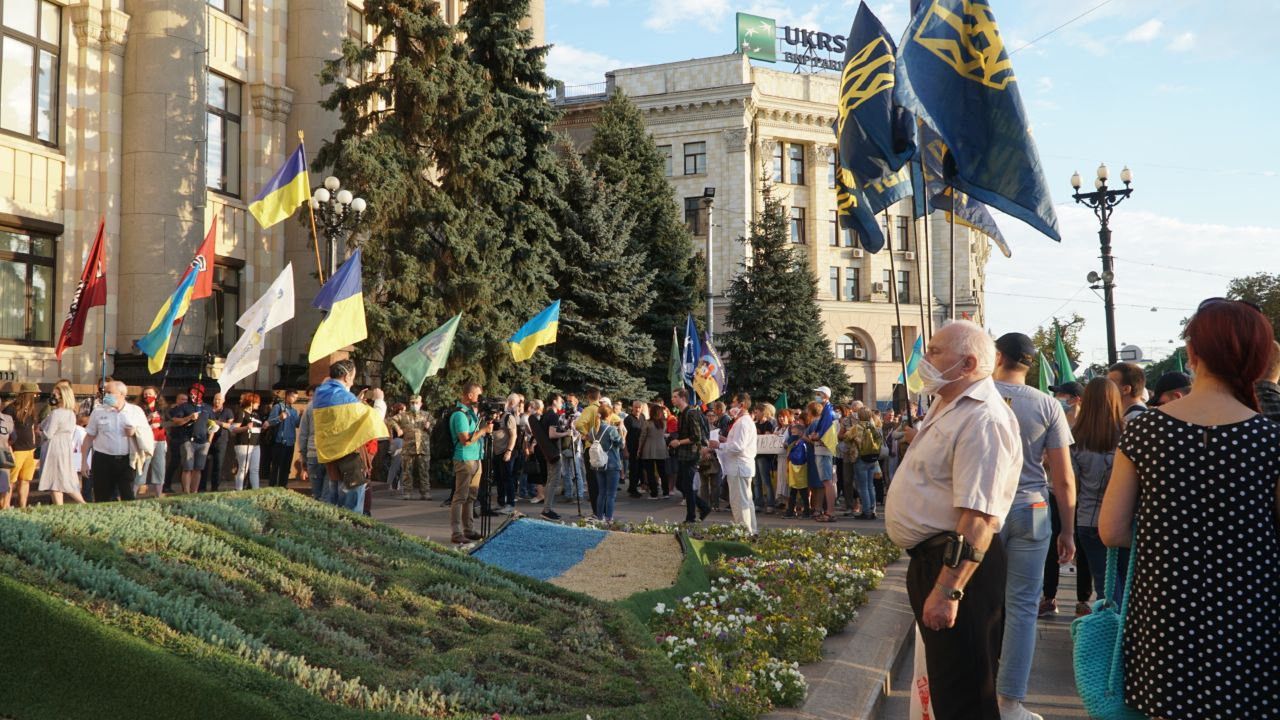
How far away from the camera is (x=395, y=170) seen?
2388cm

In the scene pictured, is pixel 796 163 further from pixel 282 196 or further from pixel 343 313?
pixel 343 313

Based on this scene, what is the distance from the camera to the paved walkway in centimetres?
613

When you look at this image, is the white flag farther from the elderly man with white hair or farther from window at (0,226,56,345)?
the elderly man with white hair

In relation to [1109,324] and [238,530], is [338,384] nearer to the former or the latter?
[238,530]

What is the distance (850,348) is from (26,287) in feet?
162

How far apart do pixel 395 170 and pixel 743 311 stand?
24581 mm

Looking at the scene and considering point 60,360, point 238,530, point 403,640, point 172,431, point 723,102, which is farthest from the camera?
point 723,102

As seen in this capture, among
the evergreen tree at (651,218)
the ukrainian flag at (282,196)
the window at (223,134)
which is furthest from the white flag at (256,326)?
the evergreen tree at (651,218)

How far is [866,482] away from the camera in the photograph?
1817 cm

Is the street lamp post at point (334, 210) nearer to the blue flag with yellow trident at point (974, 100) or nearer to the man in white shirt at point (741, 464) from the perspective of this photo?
the man in white shirt at point (741, 464)

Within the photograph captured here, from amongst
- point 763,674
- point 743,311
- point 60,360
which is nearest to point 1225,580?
point 763,674

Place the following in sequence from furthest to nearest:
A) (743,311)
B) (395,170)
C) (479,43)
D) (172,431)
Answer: (743,311) < (479,43) < (395,170) < (172,431)

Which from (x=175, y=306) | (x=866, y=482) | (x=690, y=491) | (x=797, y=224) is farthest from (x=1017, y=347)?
(x=797, y=224)

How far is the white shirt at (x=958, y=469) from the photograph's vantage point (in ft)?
12.8
